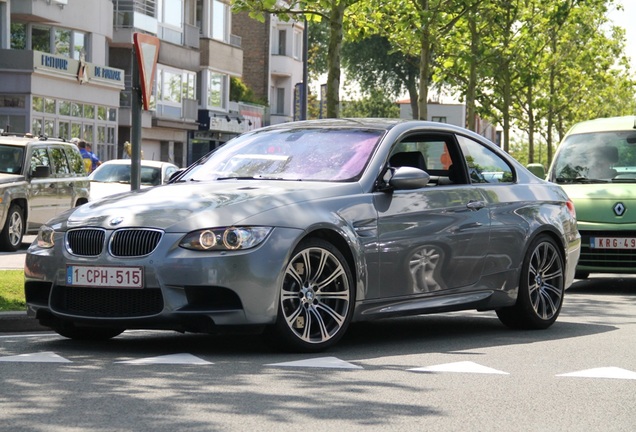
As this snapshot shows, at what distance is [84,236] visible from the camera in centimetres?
938

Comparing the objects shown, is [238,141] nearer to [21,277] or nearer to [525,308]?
[525,308]

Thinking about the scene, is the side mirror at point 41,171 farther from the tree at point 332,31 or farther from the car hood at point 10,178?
the tree at point 332,31

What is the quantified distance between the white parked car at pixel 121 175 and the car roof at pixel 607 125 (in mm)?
12797

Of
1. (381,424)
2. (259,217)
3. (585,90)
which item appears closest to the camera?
(381,424)

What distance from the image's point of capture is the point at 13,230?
22078 mm

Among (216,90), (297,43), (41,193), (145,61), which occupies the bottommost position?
(41,193)

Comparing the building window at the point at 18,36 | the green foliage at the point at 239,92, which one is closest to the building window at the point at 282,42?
the green foliage at the point at 239,92

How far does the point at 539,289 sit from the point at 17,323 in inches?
158

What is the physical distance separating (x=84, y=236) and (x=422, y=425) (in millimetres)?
3260

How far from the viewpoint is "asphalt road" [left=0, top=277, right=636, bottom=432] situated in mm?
6945

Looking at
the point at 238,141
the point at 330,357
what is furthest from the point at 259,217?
the point at 238,141

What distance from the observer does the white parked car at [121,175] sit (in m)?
29.7

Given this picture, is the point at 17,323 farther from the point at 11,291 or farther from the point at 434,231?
the point at 434,231

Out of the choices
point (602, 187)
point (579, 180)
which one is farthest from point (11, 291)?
point (579, 180)
